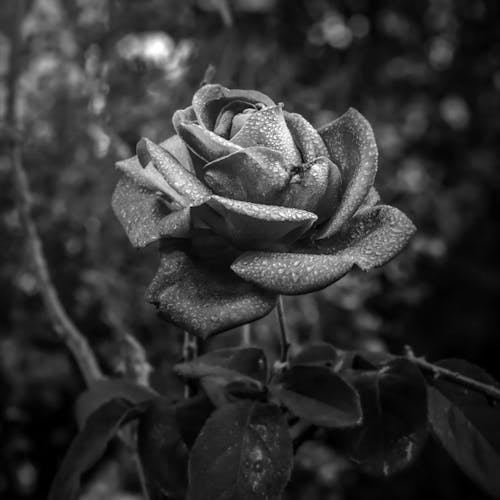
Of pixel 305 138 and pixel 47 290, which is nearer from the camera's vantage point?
pixel 305 138

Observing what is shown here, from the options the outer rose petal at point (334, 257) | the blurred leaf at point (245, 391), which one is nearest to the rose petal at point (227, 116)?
the outer rose petal at point (334, 257)

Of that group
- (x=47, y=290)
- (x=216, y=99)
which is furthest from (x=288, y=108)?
(x=216, y=99)

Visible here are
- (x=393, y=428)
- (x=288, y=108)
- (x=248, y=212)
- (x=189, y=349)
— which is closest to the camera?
(x=248, y=212)

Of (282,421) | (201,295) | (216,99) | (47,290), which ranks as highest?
(216,99)

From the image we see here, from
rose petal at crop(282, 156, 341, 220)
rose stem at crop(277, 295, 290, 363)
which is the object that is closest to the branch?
rose stem at crop(277, 295, 290, 363)

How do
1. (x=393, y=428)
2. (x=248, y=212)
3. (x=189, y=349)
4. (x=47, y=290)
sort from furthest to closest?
1. (x=47, y=290)
2. (x=189, y=349)
3. (x=393, y=428)
4. (x=248, y=212)

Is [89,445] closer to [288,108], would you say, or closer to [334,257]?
[334,257]

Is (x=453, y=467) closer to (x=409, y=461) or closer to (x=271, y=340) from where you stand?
(x=271, y=340)

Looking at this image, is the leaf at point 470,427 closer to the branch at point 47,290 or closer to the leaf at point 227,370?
the leaf at point 227,370
